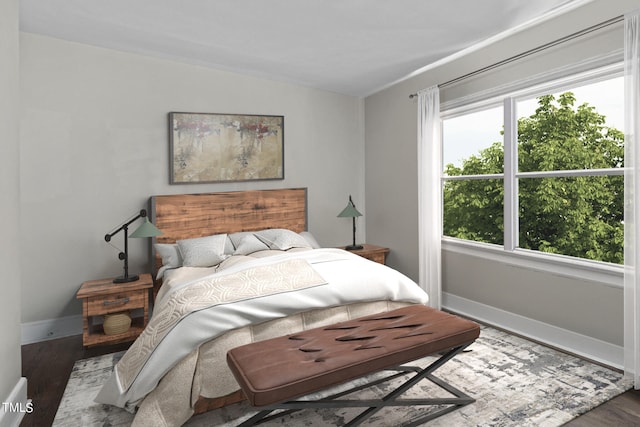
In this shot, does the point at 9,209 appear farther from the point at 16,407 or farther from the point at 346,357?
the point at 346,357

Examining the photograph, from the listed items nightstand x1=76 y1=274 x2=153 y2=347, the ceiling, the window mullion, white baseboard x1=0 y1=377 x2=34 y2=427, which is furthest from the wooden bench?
the ceiling

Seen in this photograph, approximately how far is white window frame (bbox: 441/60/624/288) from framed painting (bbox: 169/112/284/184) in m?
1.89

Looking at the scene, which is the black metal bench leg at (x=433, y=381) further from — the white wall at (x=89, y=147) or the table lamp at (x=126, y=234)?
the white wall at (x=89, y=147)

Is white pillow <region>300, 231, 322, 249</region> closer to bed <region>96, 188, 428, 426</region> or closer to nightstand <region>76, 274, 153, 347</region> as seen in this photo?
bed <region>96, 188, 428, 426</region>

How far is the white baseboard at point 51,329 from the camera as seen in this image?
11.0 ft

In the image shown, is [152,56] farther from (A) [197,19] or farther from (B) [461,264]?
(B) [461,264]

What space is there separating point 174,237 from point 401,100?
9.54 ft

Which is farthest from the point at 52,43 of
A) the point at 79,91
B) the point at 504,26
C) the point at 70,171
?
the point at 504,26

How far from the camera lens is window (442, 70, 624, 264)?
2.94 m

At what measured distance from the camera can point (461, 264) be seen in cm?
385

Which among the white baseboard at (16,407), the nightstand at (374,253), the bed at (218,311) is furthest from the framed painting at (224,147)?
the white baseboard at (16,407)

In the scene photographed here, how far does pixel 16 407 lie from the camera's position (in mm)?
2104

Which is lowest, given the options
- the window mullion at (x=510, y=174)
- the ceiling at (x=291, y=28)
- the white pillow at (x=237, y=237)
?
the white pillow at (x=237, y=237)

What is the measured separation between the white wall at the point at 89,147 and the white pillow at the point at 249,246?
732mm
